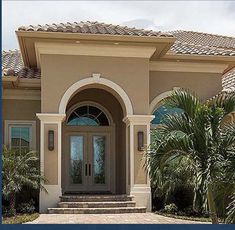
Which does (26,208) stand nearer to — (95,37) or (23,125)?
(23,125)

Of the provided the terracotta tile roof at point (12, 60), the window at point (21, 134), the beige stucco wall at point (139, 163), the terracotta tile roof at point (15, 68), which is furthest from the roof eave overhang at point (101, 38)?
the terracotta tile roof at point (12, 60)

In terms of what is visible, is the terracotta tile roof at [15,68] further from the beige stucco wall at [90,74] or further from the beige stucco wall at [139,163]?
the beige stucco wall at [139,163]

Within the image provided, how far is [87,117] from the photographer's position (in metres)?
20.8

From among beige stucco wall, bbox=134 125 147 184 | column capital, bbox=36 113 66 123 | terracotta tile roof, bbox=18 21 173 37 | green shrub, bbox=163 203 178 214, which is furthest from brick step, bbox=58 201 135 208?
terracotta tile roof, bbox=18 21 173 37

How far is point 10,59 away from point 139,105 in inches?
324

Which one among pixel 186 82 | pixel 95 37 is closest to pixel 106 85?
pixel 95 37

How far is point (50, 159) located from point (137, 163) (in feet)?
10.0

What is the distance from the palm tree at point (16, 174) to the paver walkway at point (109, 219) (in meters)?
1.14

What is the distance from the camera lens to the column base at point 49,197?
17000mm

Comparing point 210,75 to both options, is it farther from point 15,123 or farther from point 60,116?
point 15,123

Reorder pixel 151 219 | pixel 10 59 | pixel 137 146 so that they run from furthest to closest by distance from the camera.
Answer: pixel 10 59 < pixel 137 146 < pixel 151 219

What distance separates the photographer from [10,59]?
77.3 feet

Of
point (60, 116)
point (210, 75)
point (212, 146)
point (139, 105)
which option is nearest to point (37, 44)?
point (60, 116)

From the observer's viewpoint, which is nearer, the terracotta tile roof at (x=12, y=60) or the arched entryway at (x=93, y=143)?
the arched entryway at (x=93, y=143)
